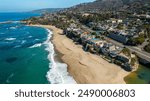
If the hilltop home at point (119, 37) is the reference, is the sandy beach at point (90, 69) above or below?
above

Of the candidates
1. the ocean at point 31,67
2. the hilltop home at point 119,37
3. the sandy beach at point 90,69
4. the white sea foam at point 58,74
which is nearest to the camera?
the white sea foam at point 58,74

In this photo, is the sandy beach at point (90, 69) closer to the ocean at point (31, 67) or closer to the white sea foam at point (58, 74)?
the white sea foam at point (58, 74)

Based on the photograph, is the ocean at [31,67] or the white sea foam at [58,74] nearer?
the white sea foam at [58,74]

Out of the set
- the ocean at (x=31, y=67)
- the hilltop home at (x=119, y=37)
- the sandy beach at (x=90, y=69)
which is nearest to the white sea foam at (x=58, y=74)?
the ocean at (x=31, y=67)

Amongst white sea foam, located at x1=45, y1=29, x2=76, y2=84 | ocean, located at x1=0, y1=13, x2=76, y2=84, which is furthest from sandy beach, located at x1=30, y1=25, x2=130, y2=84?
ocean, located at x1=0, y1=13, x2=76, y2=84

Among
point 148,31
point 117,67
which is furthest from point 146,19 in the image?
point 117,67

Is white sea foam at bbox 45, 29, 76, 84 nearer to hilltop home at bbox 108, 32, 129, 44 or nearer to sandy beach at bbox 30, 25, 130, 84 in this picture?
sandy beach at bbox 30, 25, 130, 84

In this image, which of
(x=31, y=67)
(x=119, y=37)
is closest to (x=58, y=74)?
(x=31, y=67)

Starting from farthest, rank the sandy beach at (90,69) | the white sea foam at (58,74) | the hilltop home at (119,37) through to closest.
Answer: the hilltop home at (119,37)
the sandy beach at (90,69)
the white sea foam at (58,74)

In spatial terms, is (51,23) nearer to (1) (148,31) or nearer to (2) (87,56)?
(1) (148,31)
